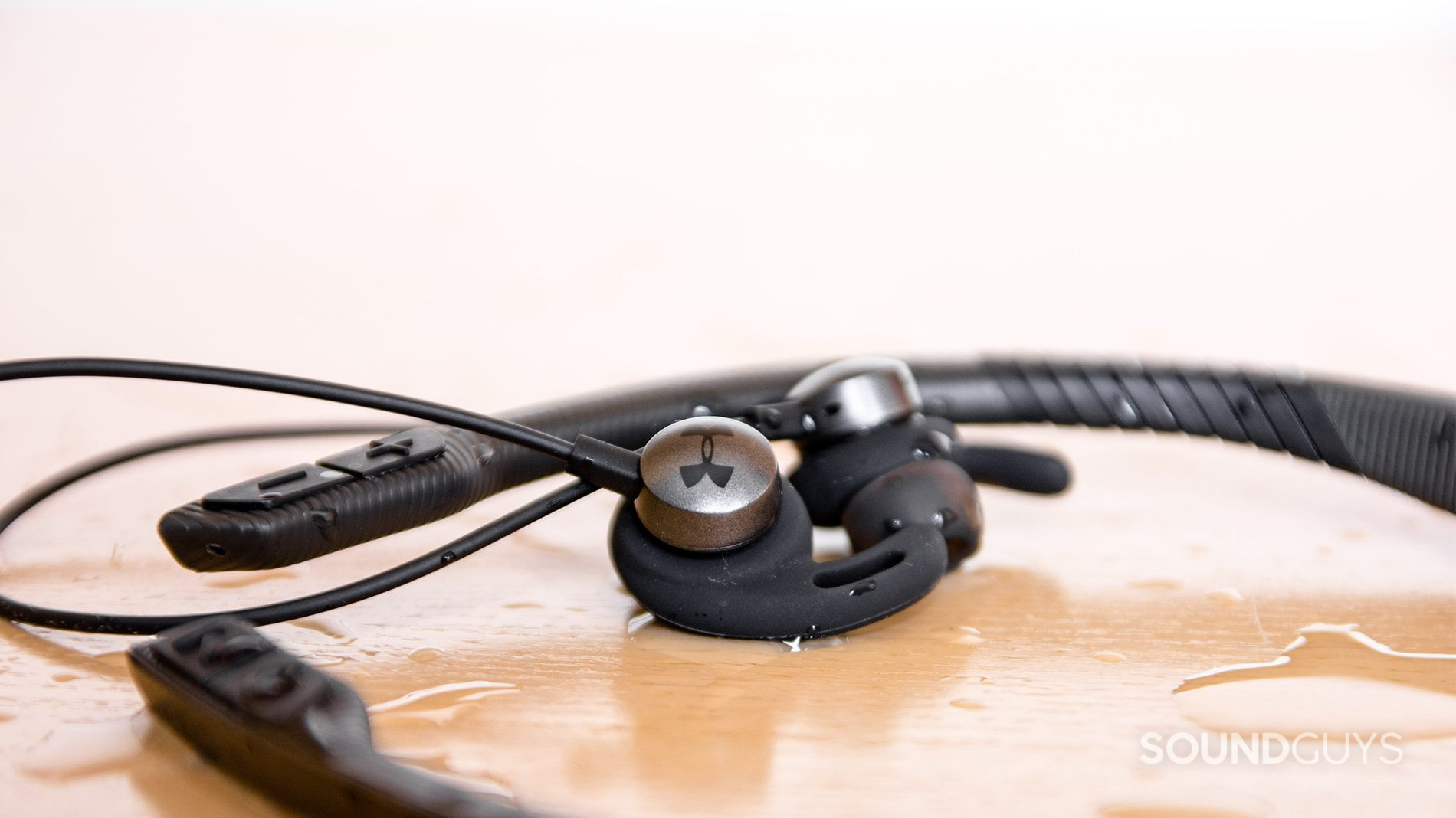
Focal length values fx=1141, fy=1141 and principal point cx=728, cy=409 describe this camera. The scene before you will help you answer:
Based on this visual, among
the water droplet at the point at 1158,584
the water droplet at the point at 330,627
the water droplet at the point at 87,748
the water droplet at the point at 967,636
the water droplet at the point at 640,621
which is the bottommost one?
the water droplet at the point at 1158,584

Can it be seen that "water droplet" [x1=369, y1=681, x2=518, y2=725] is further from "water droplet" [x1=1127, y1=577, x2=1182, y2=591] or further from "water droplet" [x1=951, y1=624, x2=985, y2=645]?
"water droplet" [x1=1127, y1=577, x2=1182, y2=591]

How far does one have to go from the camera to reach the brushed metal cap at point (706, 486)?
0.50m

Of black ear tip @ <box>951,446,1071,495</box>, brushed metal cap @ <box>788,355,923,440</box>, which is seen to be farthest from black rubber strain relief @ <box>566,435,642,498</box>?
black ear tip @ <box>951,446,1071,495</box>

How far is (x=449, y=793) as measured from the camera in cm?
35

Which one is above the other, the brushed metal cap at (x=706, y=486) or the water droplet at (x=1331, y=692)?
the brushed metal cap at (x=706, y=486)

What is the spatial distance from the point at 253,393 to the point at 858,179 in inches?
39.3

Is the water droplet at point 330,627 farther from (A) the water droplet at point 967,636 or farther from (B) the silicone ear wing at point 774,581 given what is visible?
(A) the water droplet at point 967,636

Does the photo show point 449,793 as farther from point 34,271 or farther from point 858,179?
point 858,179

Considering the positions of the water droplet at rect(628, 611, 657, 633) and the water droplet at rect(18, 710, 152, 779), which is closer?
the water droplet at rect(18, 710, 152, 779)

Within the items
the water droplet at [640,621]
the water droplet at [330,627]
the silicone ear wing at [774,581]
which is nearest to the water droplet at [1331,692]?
the silicone ear wing at [774,581]

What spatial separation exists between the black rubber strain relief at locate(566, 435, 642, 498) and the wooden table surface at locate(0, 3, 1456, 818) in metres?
0.07

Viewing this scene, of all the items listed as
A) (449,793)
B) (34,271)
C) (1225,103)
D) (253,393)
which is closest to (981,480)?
(449,793)

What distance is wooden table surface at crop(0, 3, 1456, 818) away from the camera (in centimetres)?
45

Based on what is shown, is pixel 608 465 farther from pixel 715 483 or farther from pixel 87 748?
pixel 87 748
